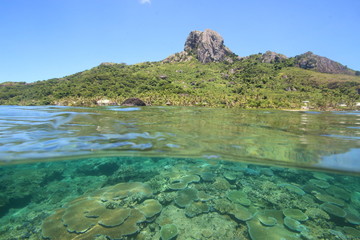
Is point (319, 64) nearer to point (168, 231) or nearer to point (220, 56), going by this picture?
point (220, 56)

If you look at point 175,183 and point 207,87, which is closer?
point 175,183

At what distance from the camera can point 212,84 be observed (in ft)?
389

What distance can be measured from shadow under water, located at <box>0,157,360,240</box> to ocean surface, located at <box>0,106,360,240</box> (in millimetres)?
39

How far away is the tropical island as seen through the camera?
6938cm

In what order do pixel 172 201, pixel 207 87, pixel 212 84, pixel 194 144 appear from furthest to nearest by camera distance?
pixel 212 84 < pixel 207 87 < pixel 194 144 < pixel 172 201

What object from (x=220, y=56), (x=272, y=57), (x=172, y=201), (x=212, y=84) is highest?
(x=220, y=56)

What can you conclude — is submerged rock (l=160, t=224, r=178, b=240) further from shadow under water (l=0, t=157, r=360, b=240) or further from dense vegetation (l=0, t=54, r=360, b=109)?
dense vegetation (l=0, t=54, r=360, b=109)

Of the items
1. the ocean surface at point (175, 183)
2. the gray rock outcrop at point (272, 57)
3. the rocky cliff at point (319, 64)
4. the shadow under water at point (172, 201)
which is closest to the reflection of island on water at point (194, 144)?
the ocean surface at point (175, 183)

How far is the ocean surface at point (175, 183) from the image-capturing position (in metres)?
5.64

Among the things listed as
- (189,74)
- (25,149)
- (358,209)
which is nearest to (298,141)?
(358,209)

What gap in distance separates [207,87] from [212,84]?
24.7ft

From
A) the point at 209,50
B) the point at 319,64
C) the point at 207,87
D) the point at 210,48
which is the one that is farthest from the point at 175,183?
the point at 210,48

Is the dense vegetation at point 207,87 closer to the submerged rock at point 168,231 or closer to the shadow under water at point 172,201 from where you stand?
the shadow under water at point 172,201

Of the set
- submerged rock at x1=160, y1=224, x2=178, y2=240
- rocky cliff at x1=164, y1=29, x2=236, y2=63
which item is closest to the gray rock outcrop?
rocky cliff at x1=164, y1=29, x2=236, y2=63
